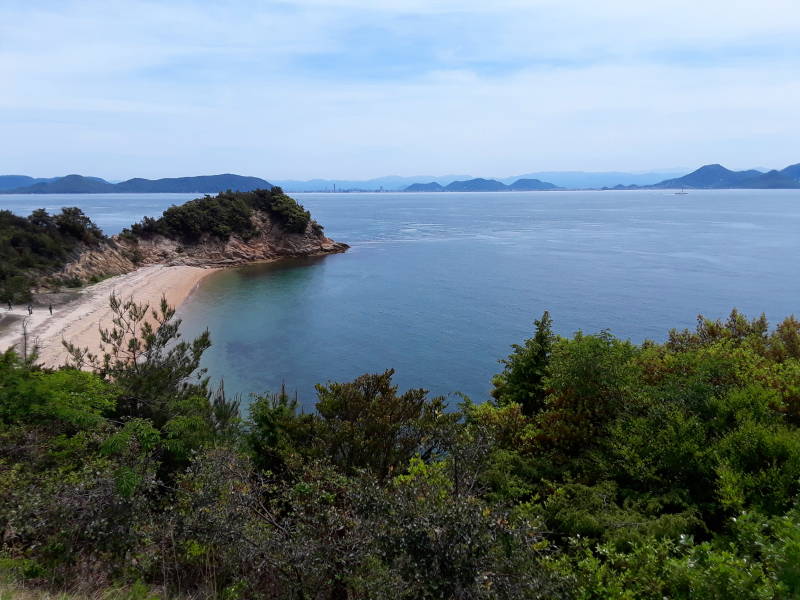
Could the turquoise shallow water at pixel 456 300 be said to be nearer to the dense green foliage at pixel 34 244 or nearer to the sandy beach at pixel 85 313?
the sandy beach at pixel 85 313

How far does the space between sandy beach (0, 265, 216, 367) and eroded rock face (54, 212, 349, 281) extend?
8.05ft

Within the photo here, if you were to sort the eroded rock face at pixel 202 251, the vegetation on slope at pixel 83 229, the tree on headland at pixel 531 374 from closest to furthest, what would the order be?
the tree on headland at pixel 531 374 < the vegetation on slope at pixel 83 229 < the eroded rock face at pixel 202 251

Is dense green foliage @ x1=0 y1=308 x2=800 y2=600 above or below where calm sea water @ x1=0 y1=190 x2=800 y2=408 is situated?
above

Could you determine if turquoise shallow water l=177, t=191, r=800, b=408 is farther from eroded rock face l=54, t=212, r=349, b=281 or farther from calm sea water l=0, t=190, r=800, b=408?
eroded rock face l=54, t=212, r=349, b=281

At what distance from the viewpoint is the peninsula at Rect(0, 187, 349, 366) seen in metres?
35.7

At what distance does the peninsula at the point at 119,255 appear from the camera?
3566 cm

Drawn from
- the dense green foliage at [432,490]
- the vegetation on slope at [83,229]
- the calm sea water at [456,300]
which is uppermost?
the vegetation on slope at [83,229]

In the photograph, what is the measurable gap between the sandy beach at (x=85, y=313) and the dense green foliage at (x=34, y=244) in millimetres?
3364

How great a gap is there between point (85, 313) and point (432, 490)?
38.9 meters

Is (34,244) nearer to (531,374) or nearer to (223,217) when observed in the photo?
(223,217)

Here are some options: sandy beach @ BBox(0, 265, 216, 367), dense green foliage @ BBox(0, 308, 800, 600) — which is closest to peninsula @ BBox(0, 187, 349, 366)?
sandy beach @ BBox(0, 265, 216, 367)

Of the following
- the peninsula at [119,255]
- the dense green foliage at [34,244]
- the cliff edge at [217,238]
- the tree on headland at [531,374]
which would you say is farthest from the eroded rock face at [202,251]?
the tree on headland at [531,374]

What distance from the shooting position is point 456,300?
4512cm

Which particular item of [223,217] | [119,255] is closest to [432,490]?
[119,255]
